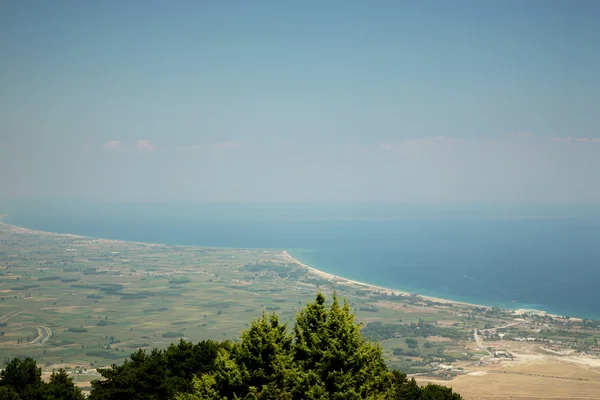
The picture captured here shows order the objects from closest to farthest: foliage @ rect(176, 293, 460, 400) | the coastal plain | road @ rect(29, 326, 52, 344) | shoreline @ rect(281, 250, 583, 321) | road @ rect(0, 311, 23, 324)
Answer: foliage @ rect(176, 293, 460, 400) < the coastal plain < road @ rect(29, 326, 52, 344) < road @ rect(0, 311, 23, 324) < shoreline @ rect(281, 250, 583, 321)

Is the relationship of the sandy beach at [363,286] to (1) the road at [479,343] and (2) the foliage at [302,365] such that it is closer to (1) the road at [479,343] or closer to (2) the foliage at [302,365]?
(1) the road at [479,343]

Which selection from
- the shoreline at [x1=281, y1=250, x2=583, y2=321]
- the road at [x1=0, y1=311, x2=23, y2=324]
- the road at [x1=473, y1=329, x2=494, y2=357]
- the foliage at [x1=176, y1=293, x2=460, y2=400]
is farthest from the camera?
the shoreline at [x1=281, y1=250, x2=583, y2=321]

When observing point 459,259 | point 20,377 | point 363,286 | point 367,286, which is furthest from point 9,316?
point 459,259

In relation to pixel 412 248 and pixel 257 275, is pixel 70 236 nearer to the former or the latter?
pixel 257 275

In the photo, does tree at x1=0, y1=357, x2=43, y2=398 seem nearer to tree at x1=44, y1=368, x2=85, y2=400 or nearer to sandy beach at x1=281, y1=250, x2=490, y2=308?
tree at x1=44, y1=368, x2=85, y2=400

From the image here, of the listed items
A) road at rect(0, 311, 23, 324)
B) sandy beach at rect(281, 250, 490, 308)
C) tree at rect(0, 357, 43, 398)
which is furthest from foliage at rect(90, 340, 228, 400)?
sandy beach at rect(281, 250, 490, 308)

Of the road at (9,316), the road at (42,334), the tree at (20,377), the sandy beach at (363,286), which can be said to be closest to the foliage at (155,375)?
the tree at (20,377)
